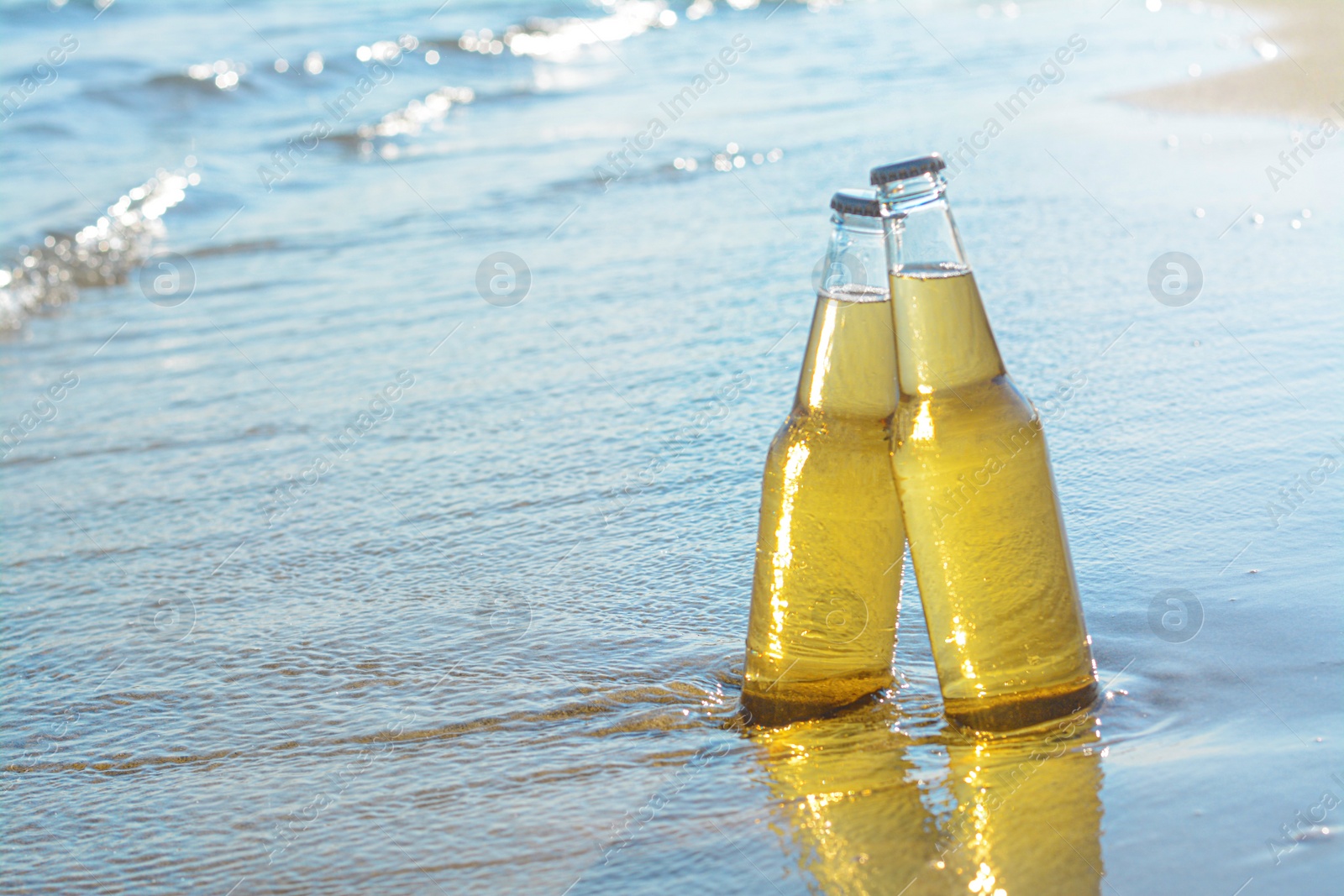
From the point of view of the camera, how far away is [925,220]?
1498 mm

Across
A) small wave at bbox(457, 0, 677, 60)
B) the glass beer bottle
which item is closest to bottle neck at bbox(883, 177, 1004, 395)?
the glass beer bottle

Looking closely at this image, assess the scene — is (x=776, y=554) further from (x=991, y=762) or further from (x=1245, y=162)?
(x=1245, y=162)

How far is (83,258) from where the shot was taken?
605 cm

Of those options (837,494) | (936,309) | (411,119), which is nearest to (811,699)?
(837,494)

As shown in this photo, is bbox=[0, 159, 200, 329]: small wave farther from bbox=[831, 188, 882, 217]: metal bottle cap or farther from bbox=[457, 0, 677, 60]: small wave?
bbox=[457, 0, 677, 60]: small wave

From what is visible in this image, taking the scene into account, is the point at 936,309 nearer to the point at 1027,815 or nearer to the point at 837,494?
the point at 837,494

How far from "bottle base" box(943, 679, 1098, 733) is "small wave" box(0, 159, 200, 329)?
16.0 ft

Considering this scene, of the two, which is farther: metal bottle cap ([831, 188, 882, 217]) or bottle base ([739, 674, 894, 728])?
bottle base ([739, 674, 894, 728])

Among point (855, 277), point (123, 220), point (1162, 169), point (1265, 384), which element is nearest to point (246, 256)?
point (123, 220)

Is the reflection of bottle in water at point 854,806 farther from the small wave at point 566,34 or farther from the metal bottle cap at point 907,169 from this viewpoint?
the small wave at point 566,34

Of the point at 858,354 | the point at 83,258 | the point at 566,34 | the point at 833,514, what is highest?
the point at 566,34

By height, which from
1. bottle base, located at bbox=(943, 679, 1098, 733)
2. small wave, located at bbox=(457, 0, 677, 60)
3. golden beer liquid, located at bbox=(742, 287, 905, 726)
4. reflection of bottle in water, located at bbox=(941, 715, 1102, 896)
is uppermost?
small wave, located at bbox=(457, 0, 677, 60)

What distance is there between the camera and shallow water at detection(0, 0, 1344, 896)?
1.57 metres

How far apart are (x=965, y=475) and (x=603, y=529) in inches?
49.3
